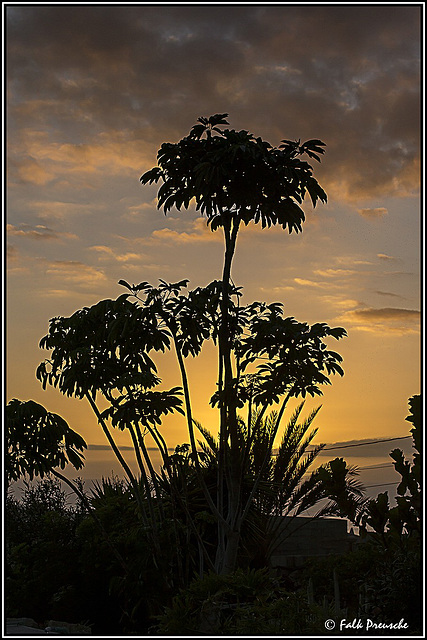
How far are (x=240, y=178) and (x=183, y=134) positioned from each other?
70 cm

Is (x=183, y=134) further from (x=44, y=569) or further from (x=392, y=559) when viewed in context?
(x=44, y=569)

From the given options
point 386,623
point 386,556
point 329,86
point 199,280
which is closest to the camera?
point 386,623

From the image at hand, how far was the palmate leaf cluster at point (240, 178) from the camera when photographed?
6.14 m

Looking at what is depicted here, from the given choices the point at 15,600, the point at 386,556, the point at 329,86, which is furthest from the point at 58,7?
the point at 15,600

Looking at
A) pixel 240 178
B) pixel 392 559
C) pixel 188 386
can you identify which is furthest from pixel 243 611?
pixel 240 178

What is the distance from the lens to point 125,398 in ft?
20.5

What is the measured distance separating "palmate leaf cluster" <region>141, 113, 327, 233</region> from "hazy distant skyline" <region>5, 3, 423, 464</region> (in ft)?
0.80

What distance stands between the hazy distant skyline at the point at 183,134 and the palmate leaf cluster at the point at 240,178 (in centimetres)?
25

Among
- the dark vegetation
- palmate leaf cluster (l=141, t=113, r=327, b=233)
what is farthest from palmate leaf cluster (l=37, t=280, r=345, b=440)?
palmate leaf cluster (l=141, t=113, r=327, b=233)

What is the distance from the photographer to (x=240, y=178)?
6.22m

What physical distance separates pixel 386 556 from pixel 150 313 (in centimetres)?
280

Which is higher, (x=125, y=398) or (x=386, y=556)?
(x=125, y=398)

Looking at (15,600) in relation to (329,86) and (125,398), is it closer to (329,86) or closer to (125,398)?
(125,398)

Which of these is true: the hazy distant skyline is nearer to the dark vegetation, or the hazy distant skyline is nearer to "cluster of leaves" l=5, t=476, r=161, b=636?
the dark vegetation
